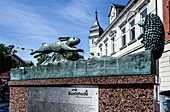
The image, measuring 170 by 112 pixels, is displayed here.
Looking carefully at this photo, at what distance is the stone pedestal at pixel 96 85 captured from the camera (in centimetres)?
303

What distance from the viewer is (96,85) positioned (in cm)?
349

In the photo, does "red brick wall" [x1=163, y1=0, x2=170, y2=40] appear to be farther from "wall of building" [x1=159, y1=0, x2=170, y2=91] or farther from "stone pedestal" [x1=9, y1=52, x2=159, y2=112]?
"stone pedestal" [x1=9, y1=52, x2=159, y2=112]

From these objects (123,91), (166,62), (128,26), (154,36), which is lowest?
(123,91)

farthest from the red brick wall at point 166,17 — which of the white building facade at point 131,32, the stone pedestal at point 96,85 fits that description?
the stone pedestal at point 96,85

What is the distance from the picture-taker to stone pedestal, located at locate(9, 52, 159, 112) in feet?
9.93

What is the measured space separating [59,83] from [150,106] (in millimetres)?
1745

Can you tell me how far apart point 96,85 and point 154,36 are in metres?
1.16

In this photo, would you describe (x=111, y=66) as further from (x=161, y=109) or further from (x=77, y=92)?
(x=161, y=109)

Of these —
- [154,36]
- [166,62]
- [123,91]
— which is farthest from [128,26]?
[123,91]

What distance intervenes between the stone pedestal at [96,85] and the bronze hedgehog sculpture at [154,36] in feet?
0.83

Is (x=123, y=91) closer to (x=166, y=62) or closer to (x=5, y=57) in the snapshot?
(x=166, y=62)

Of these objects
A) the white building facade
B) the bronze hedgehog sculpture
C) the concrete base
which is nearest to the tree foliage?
the white building facade

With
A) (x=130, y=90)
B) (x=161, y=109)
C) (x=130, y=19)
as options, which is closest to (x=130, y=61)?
(x=130, y=90)

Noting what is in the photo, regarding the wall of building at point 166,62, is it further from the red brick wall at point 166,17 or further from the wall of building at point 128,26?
the wall of building at point 128,26
